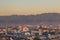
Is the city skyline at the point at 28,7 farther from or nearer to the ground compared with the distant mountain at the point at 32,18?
farther from the ground

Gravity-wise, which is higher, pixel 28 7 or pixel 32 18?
pixel 28 7

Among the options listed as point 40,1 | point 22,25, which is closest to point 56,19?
point 40,1

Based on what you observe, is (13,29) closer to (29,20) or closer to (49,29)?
(29,20)

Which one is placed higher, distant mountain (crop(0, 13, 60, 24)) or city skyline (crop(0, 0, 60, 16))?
city skyline (crop(0, 0, 60, 16))
